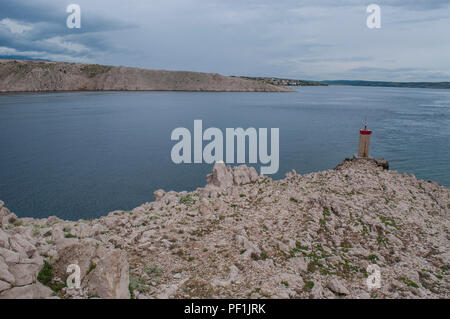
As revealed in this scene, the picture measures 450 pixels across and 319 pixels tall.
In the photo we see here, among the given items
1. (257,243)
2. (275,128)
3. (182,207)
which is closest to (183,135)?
(275,128)

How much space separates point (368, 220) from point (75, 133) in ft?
117

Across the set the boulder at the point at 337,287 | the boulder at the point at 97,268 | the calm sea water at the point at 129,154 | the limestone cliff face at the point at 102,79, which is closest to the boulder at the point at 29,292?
the boulder at the point at 97,268

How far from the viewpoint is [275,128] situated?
41.8m

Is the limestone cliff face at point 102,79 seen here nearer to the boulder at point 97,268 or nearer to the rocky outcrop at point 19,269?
the rocky outcrop at point 19,269

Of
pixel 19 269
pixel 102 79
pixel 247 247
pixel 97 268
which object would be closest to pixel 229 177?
pixel 247 247

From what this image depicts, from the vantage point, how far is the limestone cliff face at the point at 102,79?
11275 centimetres

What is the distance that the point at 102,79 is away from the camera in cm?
12875

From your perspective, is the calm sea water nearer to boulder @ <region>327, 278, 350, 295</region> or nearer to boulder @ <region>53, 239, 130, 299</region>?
boulder @ <region>53, 239, 130, 299</region>

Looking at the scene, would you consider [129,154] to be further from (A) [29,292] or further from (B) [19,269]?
(A) [29,292]

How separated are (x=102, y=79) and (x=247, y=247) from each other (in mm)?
134821

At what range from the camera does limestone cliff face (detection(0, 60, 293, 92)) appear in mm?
112750
